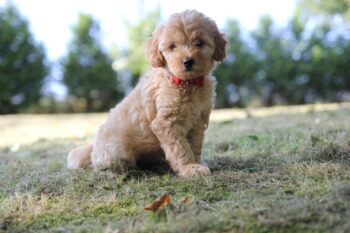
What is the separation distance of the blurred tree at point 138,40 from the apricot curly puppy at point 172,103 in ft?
44.9

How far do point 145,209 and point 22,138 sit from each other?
21.3 feet

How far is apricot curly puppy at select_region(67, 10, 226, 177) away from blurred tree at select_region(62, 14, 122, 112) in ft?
42.7

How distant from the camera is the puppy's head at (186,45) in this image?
10.9 ft

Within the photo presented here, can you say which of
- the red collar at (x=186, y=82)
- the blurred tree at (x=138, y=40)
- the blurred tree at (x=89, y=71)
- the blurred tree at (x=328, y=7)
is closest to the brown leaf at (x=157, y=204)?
the red collar at (x=186, y=82)

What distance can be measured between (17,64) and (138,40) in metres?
5.98

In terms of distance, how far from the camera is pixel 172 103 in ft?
11.1

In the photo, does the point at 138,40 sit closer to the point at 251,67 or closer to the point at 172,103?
the point at 251,67

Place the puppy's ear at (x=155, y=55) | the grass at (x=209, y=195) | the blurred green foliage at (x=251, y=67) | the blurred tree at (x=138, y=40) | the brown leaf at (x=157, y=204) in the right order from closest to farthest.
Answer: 1. the grass at (x=209, y=195)
2. the brown leaf at (x=157, y=204)
3. the puppy's ear at (x=155, y=55)
4. the blurred green foliage at (x=251, y=67)
5. the blurred tree at (x=138, y=40)

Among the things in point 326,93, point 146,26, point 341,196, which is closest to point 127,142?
point 341,196

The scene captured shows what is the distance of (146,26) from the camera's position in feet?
61.1

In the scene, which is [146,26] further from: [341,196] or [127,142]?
[341,196]

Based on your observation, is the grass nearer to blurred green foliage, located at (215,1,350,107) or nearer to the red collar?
the red collar

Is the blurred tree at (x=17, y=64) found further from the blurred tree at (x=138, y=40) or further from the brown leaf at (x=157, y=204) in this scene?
the brown leaf at (x=157, y=204)

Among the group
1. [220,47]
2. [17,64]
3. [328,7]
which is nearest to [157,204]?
[220,47]
